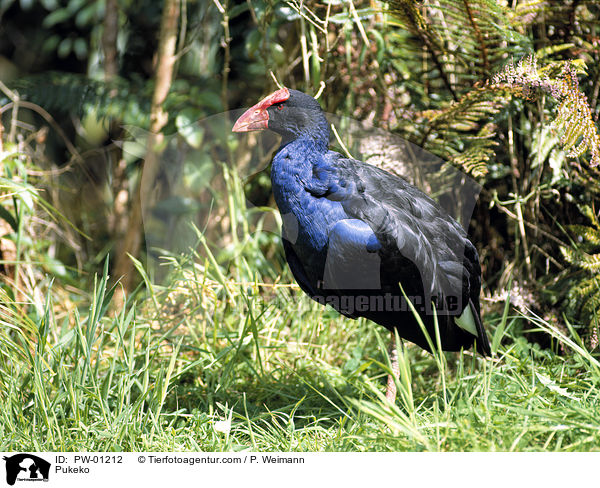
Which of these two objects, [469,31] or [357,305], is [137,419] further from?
[469,31]

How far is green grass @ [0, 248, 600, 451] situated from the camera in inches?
71.6

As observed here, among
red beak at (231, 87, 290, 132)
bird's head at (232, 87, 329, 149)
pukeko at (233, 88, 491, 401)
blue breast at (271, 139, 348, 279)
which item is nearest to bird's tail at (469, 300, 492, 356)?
pukeko at (233, 88, 491, 401)

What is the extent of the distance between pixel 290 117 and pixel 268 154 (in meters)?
1.31

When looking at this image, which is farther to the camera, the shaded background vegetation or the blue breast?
the shaded background vegetation

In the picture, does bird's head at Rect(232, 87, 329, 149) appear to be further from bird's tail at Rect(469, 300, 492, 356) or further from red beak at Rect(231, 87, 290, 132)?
bird's tail at Rect(469, 300, 492, 356)

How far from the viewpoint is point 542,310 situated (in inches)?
114

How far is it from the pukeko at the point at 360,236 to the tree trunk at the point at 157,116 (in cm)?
141

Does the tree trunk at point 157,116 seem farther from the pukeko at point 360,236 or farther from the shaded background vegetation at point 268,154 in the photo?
the pukeko at point 360,236

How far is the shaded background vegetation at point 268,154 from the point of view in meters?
2.65

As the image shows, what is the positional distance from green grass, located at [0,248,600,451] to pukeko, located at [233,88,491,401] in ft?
0.60

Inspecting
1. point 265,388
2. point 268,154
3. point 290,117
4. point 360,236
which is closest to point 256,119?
point 290,117

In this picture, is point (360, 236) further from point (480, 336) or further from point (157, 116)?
point (157, 116)
